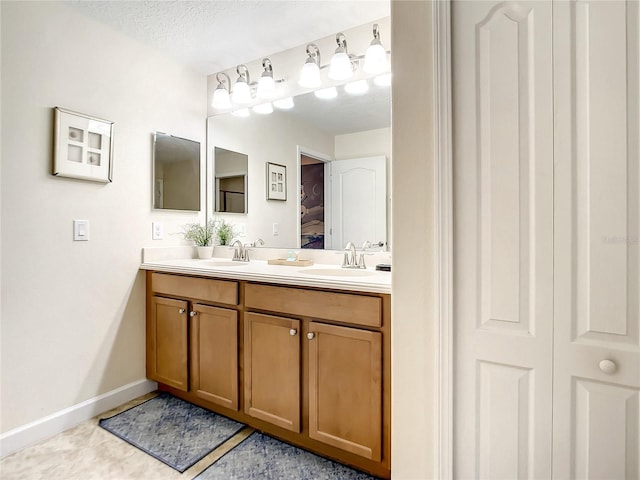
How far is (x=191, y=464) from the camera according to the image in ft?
5.25

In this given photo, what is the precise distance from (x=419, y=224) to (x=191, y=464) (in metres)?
1.46

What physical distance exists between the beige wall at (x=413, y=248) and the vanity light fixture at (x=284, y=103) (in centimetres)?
122

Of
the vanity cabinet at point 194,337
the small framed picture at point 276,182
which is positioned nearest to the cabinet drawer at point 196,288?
the vanity cabinet at point 194,337

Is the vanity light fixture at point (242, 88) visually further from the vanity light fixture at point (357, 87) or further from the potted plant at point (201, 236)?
the potted plant at point (201, 236)

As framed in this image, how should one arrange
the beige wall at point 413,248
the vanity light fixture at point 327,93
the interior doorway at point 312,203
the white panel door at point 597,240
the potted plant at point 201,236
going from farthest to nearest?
1. the potted plant at point 201,236
2. the interior doorway at point 312,203
3. the vanity light fixture at point 327,93
4. the beige wall at point 413,248
5. the white panel door at point 597,240

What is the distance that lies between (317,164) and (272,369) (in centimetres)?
126

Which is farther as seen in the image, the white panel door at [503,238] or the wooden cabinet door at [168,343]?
the wooden cabinet door at [168,343]

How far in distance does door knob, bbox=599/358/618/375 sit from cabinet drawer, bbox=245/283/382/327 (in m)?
0.67

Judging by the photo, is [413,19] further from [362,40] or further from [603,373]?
[603,373]

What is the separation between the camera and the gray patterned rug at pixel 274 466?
152 centimetres

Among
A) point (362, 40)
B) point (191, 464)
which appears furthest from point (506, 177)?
point (191, 464)

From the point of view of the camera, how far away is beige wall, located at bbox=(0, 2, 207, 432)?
170cm

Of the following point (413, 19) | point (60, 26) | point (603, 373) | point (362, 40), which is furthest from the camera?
point (362, 40)

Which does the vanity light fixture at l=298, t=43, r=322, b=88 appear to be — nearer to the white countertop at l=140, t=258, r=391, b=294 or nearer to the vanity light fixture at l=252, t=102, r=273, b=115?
the vanity light fixture at l=252, t=102, r=273, b=115
